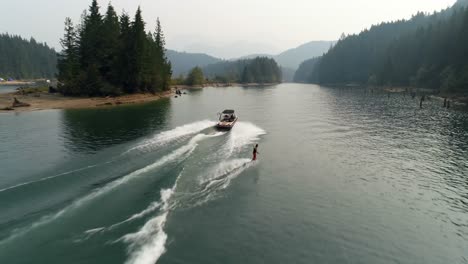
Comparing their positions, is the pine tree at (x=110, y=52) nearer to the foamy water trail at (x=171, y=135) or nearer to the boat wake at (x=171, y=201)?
the foamy water trail at (x=171, y=135)

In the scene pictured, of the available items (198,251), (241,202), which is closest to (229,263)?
(198,251)

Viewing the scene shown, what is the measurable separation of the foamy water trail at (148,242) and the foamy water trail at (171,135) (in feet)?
64.8

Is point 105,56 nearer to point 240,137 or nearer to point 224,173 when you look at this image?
point 240,137

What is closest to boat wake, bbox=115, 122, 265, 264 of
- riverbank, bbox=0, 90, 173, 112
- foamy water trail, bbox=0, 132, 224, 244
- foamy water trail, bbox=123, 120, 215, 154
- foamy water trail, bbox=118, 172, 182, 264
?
Result: foamy water trail, bbox=118, 172, 182, 264

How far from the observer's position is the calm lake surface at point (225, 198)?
1938cm

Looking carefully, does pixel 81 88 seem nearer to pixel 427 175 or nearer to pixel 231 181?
pixel 231 181

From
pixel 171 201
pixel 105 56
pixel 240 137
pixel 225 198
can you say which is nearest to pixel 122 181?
pixel 171 201

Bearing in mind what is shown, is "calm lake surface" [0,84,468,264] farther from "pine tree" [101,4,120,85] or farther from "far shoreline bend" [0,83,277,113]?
"pine tree" [101,4,120,85]

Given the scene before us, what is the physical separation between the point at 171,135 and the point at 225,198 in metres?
25.7

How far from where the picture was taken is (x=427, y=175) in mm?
35031

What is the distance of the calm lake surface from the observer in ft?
63.6

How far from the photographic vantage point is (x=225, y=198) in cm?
2677

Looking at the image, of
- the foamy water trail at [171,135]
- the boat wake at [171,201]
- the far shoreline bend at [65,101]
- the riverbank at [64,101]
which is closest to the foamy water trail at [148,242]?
the boat wake at [171,201]

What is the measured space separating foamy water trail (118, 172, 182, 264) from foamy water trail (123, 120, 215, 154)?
1974 cm
